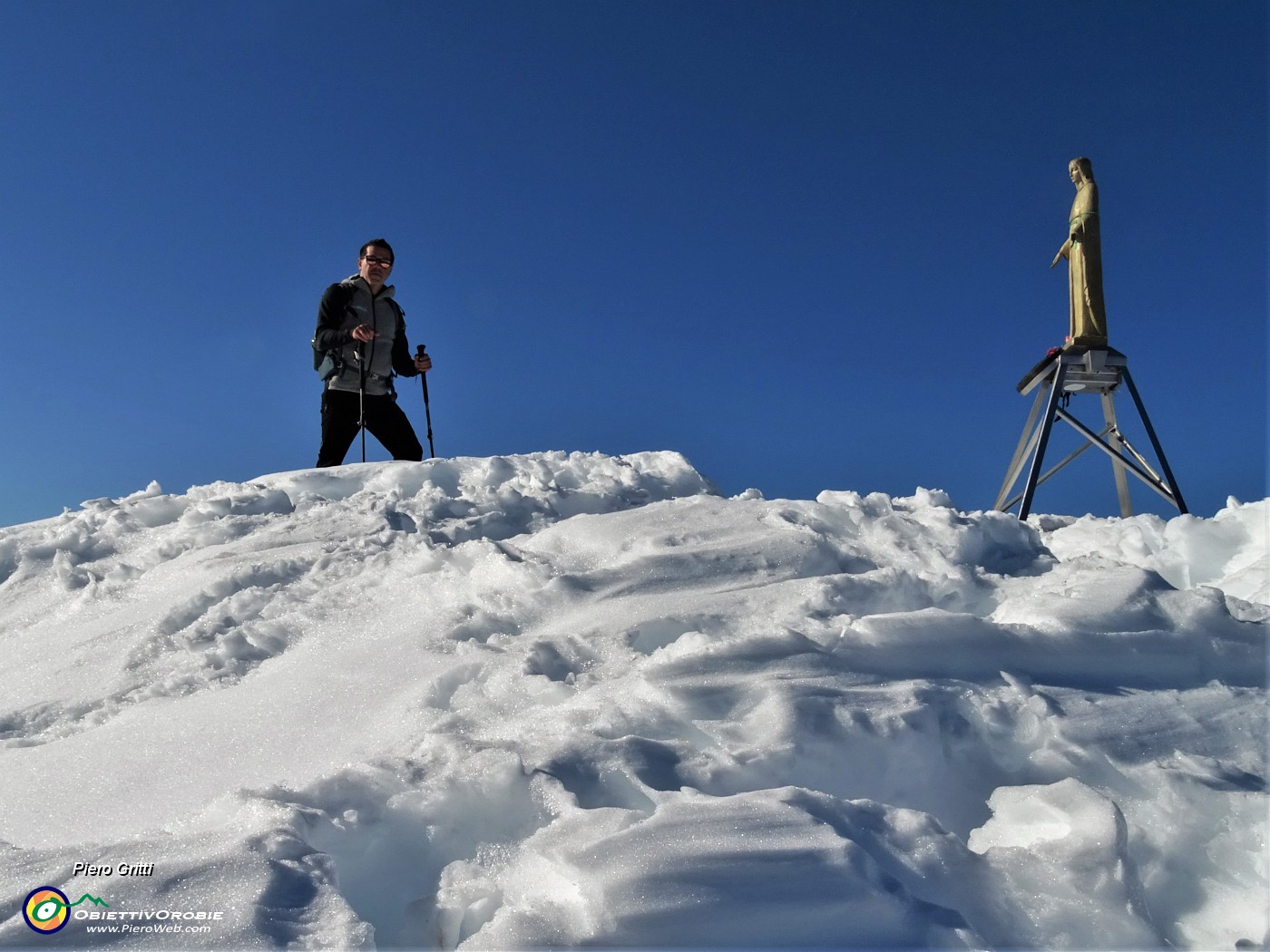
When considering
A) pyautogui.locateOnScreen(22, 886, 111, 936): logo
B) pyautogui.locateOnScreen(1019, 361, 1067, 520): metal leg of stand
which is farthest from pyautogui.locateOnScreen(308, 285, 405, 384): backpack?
pyautogui.locateOnScreen(1019, 361, 1067, 520): metal leg of stand

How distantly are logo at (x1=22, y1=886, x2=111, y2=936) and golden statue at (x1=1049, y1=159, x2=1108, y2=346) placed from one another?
23.2 ft

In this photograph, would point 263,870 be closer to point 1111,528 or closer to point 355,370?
point 1111,528

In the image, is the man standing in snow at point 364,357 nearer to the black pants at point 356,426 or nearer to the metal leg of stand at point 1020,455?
the black pants at point 356,426

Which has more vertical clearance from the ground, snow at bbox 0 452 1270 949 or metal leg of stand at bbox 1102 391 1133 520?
metal leg of stand at bbox 1102 391 1133 520

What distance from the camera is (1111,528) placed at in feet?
12.4

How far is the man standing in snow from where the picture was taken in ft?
18.8

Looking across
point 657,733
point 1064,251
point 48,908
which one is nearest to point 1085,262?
point 1064,251

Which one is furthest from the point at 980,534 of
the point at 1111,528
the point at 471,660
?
the point at 471,660

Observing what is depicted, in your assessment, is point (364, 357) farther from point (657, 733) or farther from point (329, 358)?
point (657, 733)

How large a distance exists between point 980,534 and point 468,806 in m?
2.56

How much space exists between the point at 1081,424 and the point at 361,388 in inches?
222

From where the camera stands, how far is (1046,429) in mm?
6332

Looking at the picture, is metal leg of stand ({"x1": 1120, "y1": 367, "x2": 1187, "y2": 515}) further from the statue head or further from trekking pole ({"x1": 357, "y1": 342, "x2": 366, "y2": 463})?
trekking pole ({"x1": 357, "y1": 342, "x2": 366, "y2": 463})

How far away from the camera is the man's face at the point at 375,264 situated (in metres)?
5.86
